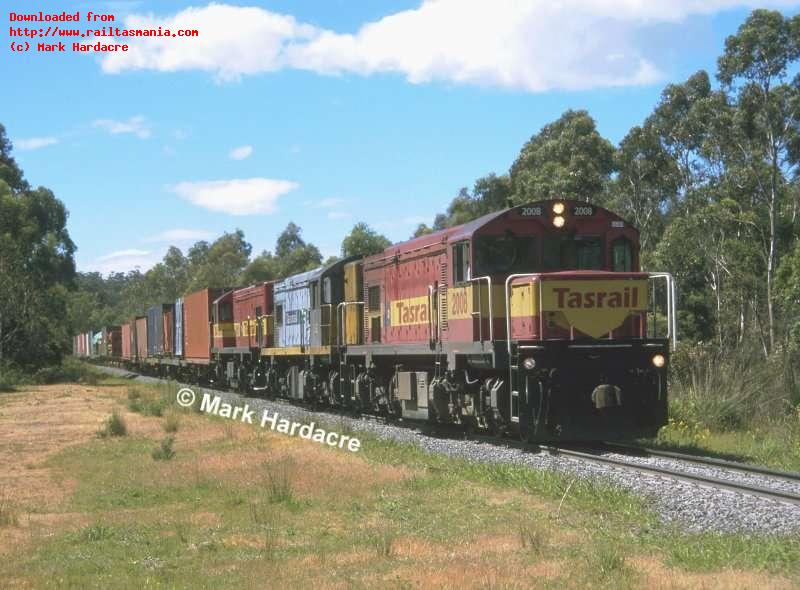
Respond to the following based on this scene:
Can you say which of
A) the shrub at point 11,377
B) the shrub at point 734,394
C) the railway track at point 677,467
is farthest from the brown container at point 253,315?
the railway track at point 677,467

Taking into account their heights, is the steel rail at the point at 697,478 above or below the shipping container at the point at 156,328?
below

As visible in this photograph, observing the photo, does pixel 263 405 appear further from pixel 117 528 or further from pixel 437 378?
pixel 117 528

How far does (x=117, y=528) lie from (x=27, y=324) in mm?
36569

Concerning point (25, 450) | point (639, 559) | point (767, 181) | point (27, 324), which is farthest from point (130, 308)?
point (639, 559)

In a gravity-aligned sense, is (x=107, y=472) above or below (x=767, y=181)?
below

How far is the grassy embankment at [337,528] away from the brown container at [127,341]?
48485 mm

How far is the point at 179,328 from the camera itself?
145 ft

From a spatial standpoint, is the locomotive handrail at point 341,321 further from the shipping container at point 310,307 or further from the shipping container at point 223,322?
the shipping container at point 223,322

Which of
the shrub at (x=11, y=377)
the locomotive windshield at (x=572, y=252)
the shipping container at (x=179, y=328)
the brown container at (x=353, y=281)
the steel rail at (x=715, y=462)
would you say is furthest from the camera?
the shipping container at (x=179, y=328)

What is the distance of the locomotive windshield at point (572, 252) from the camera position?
15406 millimetres

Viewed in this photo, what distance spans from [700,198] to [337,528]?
3571 centimetres

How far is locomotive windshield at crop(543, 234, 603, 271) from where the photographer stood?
15.4 meters

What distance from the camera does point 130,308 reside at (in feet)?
463

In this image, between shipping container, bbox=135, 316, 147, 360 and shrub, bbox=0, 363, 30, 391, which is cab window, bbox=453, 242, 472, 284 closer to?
shrub, bbox=0, 363, 30, 391
